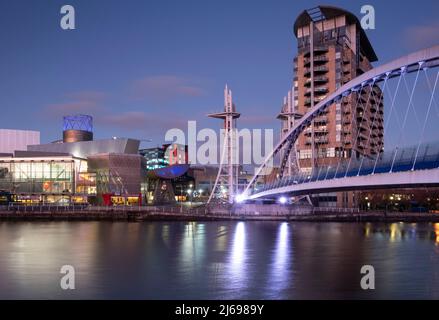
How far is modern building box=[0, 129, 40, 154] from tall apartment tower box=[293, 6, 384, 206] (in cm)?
8111

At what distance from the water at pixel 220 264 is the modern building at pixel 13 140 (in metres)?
106

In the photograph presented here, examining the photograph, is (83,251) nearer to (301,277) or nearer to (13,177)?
(301,277)

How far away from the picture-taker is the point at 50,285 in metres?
26.2

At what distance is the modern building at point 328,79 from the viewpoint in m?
110

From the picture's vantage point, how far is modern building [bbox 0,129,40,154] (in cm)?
15188

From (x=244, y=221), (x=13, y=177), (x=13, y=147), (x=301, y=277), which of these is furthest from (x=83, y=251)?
(x=13, y=147)

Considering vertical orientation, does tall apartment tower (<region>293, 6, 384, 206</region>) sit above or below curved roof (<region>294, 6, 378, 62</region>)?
below

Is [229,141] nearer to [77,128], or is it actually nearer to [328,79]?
[328,79]

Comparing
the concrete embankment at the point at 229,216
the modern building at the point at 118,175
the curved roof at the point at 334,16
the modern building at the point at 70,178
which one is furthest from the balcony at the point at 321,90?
the concrete embankment at the point at 229,216

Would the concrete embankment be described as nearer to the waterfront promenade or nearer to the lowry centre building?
the waterfront promenade

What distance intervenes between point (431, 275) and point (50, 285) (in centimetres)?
1984

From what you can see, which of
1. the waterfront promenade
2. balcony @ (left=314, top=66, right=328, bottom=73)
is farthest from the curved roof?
the waterfront promenade

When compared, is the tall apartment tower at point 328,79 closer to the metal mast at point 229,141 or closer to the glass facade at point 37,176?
the metal mast at point 229,141

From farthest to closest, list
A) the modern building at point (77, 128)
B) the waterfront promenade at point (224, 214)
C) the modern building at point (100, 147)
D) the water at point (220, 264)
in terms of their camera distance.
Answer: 1. the modern building at point (77, 128)
2. the modern building at point (100, 147)
3. the waterfront promenade at point (224, 214)
4. the water at point (220, 264)
